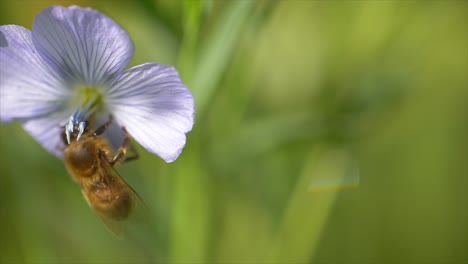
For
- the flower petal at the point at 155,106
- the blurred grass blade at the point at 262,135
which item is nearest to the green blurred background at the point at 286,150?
the blurred grass blade at the point at 262,135

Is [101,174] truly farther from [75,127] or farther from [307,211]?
[307,211]

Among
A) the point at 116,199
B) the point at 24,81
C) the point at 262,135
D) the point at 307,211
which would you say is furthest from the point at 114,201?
the point at 307,211

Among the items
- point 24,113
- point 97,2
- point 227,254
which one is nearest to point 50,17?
point 24,113

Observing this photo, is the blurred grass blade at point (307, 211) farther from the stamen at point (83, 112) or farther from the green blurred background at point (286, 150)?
the stamen at point (83, 112)

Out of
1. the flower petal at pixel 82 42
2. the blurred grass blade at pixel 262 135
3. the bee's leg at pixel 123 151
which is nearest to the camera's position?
the flower petal at pixel 82 42

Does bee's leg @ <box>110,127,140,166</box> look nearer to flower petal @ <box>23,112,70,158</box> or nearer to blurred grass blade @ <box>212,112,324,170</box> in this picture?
flower petal @ <box>23,112,70,158</box>

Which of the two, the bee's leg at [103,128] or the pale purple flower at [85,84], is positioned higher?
the pale purple flower at [85,84]

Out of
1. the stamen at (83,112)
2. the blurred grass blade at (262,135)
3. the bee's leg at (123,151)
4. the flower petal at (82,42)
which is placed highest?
the flower petal at (82,42)

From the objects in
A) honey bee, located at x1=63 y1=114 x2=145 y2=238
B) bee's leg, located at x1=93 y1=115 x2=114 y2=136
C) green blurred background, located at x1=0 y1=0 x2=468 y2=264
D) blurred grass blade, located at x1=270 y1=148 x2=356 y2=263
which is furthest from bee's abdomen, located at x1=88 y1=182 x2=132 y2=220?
blurred grass blade, located at x1=270 y1=148 x2=356 y2=263
